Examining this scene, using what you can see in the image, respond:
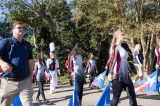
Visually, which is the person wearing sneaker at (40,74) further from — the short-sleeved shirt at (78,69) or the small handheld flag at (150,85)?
the small handheld flag at (150,85)

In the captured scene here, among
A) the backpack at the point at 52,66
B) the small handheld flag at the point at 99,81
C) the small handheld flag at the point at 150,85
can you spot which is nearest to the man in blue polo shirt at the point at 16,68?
the small handheld flag at the point at 150,85

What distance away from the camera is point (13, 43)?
Answer: 6125 mm

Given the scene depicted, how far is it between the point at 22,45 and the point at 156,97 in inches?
260

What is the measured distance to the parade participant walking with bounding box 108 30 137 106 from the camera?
24.5ft

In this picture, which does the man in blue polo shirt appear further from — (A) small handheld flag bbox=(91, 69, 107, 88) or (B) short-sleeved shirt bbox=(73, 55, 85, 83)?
(A) small handheld flag bbox=(91, 69, 107, 88)

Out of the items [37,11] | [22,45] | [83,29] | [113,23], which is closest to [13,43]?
[22,45]

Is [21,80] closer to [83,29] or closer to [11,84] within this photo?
[11,84]

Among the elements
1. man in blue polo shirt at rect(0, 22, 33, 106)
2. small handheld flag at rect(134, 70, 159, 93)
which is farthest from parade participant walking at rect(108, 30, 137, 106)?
small handheld flag at rect(134, 70, 159, 93)

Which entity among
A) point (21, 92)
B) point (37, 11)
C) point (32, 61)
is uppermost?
point (37, 11)

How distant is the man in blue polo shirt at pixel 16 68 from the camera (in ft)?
20.1

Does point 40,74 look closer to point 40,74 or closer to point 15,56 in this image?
point 40,74

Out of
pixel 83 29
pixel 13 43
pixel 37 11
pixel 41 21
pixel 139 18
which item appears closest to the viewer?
pixel 13 43

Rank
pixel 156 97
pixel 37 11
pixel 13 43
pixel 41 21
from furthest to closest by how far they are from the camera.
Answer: pixel 41 21
pixel 37 11
pixel 156 97
pixel 13 43

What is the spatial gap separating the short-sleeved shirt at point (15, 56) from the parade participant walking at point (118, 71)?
2.00 m
